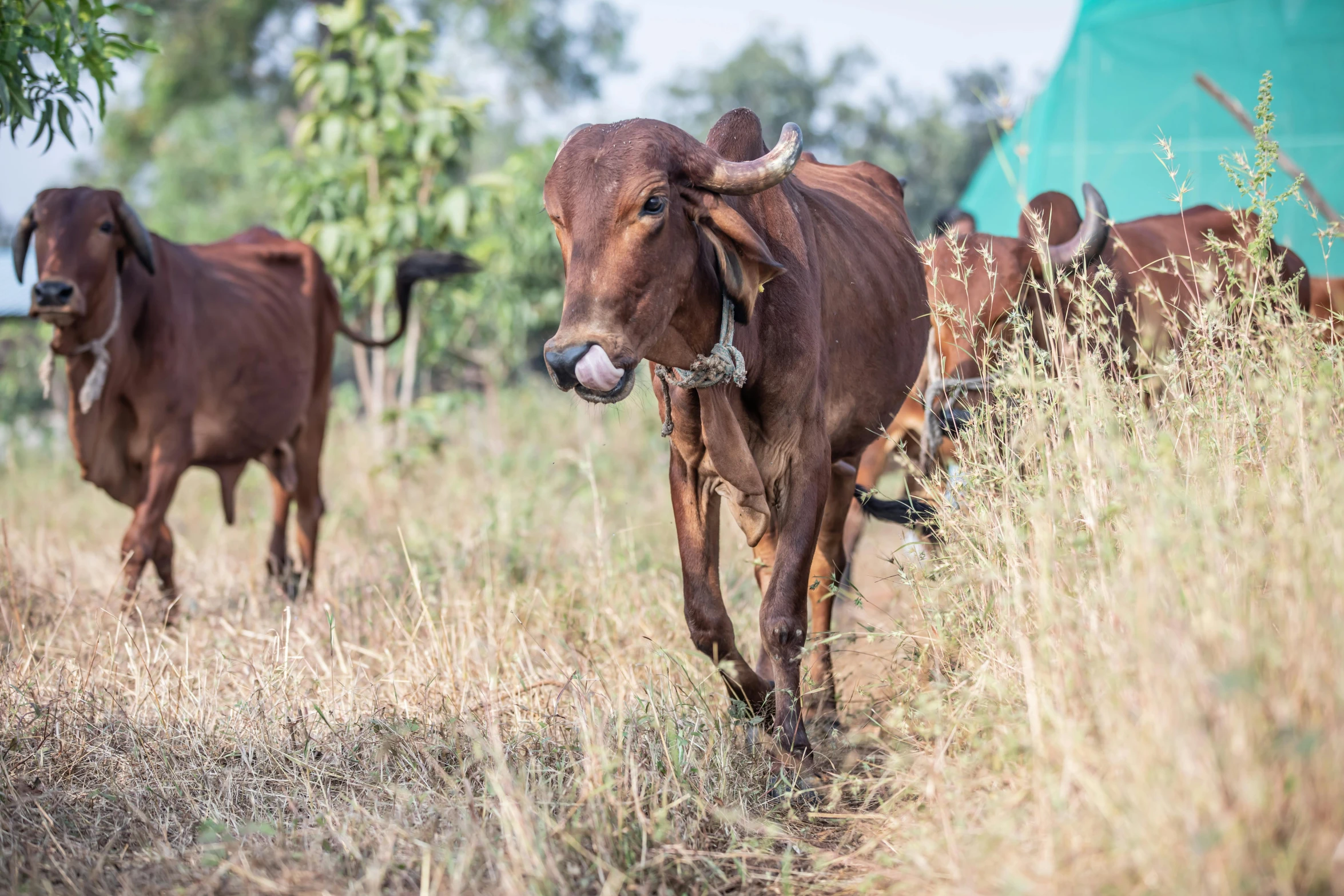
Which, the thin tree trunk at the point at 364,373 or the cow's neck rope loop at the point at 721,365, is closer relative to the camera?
the cow's neck rope loop at the point at 721,365

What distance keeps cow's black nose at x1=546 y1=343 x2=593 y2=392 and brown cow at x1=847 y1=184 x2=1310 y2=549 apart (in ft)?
4.56

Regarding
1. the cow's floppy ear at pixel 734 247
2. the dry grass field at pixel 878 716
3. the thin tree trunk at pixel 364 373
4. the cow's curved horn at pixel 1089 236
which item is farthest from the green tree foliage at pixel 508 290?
the cow's floppy ear at pixel 734 247

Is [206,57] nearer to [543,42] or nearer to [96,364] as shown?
[543,42]

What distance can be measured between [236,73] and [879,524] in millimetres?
15143

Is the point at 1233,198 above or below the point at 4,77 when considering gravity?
above

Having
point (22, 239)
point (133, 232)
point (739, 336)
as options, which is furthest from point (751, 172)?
point (22, 239)

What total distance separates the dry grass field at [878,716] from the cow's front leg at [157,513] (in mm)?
381

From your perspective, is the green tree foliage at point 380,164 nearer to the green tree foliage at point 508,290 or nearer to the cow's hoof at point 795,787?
the green tree foliage at point 508,290

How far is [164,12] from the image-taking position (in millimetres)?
17281

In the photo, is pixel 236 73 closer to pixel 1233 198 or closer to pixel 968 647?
pixel 1233 198

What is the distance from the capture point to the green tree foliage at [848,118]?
28.4 m

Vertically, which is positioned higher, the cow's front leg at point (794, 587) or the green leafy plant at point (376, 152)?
the green leafy plant at point (376, 152)

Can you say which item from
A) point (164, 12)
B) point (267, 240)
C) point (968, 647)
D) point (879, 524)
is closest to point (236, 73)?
point (164, 12)

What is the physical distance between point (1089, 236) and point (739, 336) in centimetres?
195
